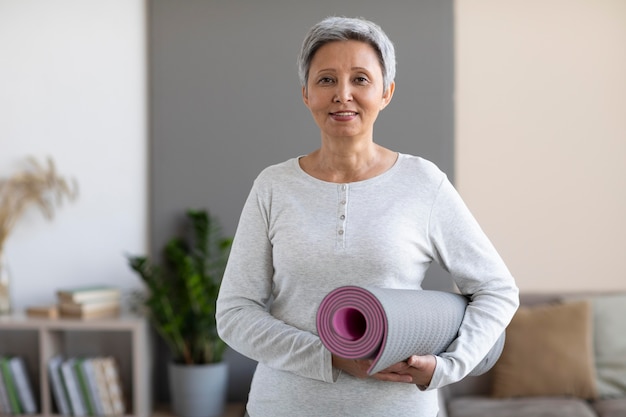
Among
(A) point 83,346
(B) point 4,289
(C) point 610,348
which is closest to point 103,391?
(A) point 83,346

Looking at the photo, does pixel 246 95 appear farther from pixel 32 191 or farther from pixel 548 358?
pixel 548 358

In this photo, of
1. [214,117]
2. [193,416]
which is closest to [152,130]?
[214,117]

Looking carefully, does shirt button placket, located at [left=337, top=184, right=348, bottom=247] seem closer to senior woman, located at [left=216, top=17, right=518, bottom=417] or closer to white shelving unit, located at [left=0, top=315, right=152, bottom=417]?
senior woman, located at [left=216, top=17, right=518, bottom=417]

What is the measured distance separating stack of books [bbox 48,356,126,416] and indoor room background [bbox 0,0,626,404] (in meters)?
0.48

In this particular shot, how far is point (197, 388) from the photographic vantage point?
359cm

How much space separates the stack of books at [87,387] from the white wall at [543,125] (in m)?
1.92

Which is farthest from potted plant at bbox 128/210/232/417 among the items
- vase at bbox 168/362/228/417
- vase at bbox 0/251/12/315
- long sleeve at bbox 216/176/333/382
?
long sleeve at bbox 216/176/333/382

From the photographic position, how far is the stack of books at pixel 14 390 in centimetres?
370

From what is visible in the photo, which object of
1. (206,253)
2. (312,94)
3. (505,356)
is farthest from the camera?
(206,253)

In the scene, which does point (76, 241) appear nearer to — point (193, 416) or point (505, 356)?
point (193, 416)

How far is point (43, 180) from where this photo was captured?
3.85 meters

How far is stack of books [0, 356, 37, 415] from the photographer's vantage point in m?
3.70

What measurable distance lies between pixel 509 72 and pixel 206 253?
1.73 metres

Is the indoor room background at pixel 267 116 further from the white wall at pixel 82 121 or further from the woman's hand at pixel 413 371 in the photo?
the woman's hand at pixel 413 371
